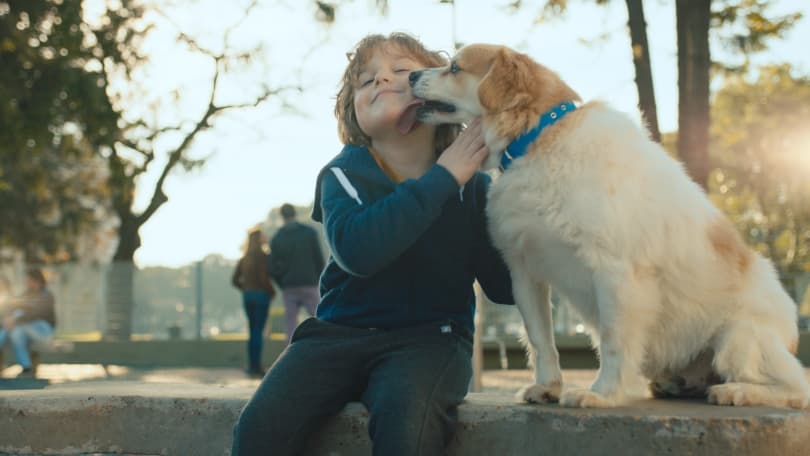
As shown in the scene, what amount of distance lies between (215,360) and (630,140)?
15046 millimetres

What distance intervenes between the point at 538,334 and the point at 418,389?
68cm

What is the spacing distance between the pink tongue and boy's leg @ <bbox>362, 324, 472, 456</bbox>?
861 mm

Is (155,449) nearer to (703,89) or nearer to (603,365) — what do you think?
(603,365)

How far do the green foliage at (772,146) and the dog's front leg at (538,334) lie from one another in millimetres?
34293

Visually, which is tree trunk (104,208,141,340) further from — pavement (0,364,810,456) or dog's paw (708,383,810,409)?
dog's paw (708,383,810,409)

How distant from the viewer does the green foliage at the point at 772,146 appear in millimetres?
38938

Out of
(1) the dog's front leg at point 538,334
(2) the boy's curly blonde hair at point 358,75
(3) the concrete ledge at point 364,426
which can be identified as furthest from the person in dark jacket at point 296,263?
(1) the dog's front leg at point 538,334

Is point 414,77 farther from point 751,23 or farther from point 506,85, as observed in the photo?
point 751,23

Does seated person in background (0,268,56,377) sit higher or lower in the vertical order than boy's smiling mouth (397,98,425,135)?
lower

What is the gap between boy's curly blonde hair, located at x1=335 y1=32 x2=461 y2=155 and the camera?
13.2 ft

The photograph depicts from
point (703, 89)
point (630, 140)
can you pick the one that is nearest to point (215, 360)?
point (703, 89)

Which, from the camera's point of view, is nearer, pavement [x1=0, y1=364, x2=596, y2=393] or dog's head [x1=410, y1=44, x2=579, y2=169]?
dog's head [x1=410, y1=44, x2=579, y2=169]

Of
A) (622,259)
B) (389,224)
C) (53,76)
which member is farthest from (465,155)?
(53,76)

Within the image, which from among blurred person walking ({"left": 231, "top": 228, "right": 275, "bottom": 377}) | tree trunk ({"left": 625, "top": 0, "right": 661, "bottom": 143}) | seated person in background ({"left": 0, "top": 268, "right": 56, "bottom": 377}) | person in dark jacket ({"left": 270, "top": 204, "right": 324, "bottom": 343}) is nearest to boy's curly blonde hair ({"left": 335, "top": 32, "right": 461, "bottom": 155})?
tree trunk ({"left": 625, "top": 0, "right": 661, "bottom": 143})
